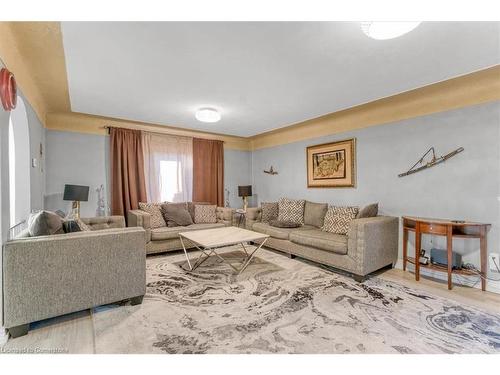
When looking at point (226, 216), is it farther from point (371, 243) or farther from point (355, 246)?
point (371, 243)

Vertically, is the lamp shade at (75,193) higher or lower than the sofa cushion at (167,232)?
higher

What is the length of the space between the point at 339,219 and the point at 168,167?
3337 millimetres

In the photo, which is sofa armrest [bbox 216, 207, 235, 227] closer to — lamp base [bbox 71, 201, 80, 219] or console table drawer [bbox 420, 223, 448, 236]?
lamp base [bbox 71, 201, 80, 219]

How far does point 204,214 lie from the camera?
14.7 ft

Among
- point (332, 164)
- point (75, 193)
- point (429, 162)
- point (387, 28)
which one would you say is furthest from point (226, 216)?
point (387, 28)

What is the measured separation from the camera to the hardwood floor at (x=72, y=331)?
5.13 feet

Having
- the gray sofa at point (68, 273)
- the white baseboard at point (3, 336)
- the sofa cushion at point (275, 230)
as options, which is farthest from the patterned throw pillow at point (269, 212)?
the white baseboard at point (3, 336)

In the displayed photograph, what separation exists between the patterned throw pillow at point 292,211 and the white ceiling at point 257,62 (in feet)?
5.67

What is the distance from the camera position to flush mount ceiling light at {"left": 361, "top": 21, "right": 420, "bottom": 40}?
1447mm

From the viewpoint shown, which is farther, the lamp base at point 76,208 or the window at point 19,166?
the lamp base at point 76,208

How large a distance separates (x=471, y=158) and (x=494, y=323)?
1697 mm

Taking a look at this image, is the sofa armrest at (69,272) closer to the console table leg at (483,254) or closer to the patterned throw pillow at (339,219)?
the patterned throw pillow at (339,219)

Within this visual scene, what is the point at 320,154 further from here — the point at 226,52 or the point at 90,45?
the point at 90,45
